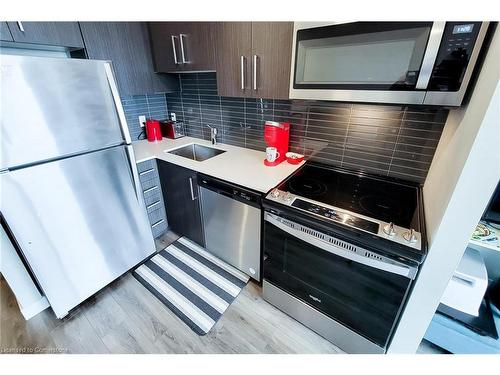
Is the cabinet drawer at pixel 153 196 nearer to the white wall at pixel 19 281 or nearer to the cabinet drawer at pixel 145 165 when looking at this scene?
the cabinet drawer at pixel 145 165

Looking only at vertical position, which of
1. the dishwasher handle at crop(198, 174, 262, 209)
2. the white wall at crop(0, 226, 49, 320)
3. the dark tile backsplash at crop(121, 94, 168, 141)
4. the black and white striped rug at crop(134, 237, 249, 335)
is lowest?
the black and white striped rug at crop(134, 237, 249, 335)

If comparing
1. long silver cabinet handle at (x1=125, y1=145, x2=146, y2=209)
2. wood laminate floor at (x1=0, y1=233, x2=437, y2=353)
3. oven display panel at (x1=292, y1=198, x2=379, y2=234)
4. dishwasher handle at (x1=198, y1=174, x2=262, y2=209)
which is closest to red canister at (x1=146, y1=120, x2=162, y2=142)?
long silver cabinet handle at (x1=125, y1=145, x2=146, y2=209)

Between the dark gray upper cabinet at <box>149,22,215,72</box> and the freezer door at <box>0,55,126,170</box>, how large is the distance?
55 centimetres

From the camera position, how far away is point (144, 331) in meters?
1.36

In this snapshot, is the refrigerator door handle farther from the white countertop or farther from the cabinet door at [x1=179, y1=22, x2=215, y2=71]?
the cabinet door at [x1=179, y1=22, x2=215, y2=71]

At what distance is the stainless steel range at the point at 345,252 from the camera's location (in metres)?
0.91

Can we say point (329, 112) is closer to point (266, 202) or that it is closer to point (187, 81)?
point (266, 202)

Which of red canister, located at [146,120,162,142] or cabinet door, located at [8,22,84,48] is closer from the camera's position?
cabinet door, located at [8,22,84,48]

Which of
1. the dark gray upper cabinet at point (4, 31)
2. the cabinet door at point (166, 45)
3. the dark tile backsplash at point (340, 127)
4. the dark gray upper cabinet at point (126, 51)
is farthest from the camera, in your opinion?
the cabinet door at point (166, 45)

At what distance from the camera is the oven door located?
940mm

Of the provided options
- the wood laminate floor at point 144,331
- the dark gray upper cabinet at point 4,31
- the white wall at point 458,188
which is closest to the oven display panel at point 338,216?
the white wall at point 458,188

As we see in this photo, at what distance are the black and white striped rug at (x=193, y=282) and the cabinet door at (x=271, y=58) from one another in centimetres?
139

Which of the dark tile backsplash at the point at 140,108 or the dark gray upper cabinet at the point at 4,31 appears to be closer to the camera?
the dark gray upper cabinet at the point at 4,31

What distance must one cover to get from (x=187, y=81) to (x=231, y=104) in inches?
21.8
